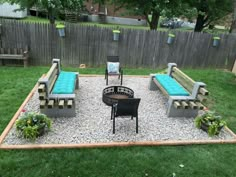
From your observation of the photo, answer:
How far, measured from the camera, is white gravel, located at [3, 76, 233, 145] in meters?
3.83

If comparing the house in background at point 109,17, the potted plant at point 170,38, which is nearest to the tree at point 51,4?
the potted plant at point 170,38

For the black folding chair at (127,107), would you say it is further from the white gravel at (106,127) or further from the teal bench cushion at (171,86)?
the teal bench cushion at (171,86)

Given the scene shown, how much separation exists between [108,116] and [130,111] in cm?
85

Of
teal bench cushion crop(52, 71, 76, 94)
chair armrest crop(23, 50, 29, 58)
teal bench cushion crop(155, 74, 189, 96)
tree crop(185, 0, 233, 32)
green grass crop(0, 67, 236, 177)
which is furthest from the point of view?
tree crop(185, 0, 233, 32)

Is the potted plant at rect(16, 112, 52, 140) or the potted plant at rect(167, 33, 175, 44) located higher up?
the potted plant at rect(167, 33, 175, 44)

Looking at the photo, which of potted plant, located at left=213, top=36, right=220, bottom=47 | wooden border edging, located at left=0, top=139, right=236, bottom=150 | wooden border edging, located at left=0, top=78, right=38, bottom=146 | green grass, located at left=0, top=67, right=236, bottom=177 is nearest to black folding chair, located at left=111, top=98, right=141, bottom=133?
wooden border edging, located at left=0, top=139, right=236, bottom=150

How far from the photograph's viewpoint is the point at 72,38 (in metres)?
8.24

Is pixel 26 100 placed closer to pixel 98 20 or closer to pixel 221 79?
pixel 221 79

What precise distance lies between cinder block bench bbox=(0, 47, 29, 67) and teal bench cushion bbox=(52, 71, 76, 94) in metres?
3.02

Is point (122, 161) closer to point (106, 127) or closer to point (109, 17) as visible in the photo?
point (106, 127)

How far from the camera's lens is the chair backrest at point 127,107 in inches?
150

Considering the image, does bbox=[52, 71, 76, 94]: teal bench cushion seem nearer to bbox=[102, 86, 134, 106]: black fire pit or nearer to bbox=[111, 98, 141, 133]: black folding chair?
bbox=[102, 86, 134, 106]: black fire pit

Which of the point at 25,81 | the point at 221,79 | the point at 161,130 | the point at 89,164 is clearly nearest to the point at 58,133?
the point at 89,164

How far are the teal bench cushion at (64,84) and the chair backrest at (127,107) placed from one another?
4.12 ft
